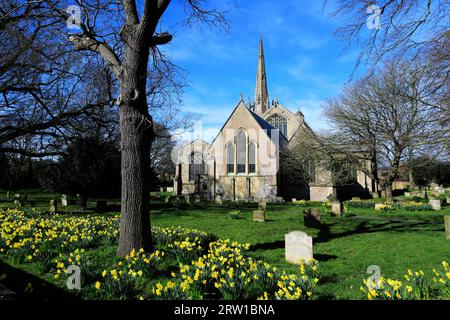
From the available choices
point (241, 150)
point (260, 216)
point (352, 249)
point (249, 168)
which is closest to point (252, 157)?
point (249, 168)

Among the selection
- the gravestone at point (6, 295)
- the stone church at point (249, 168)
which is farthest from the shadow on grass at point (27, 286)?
the stone church at point (249, 168)

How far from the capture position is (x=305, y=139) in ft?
95.1

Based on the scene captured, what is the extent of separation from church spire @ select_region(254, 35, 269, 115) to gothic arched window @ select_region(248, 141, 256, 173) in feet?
85.8

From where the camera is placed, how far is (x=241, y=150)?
1378 inches

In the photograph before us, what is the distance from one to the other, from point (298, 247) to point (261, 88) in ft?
188

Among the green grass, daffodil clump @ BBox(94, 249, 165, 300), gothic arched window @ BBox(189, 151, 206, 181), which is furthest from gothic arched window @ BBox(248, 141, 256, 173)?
daffodil clump @ BBox(94, 249, 165, 300)

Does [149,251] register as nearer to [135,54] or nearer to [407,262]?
[135,54]

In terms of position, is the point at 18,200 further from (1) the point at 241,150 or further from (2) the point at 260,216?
(1) the point at 241,150

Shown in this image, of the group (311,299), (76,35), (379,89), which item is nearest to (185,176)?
(379,89)

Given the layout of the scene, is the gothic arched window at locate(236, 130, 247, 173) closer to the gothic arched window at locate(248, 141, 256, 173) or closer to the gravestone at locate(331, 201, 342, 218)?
the gothic arched window at locate(248, 141, 256, 173)

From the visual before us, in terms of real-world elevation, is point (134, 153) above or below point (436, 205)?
above

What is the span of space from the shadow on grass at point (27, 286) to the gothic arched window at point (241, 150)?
2899 cm

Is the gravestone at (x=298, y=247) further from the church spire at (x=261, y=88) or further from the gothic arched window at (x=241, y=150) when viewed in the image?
the church spire at (x=261, y=88)

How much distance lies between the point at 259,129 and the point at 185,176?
1332 cm
